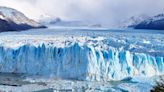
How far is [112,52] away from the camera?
25953 mm

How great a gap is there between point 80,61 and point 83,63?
31 cm

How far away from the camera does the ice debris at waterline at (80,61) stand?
993 inches

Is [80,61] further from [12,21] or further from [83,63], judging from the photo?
[12,21]

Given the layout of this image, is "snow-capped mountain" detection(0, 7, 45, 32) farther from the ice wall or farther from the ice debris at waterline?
the ice wall

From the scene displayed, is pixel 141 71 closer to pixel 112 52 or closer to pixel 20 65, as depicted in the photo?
pixel 112 52

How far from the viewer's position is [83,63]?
2547cm

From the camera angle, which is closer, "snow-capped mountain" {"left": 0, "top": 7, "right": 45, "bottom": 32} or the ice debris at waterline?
the ice debris at waterline

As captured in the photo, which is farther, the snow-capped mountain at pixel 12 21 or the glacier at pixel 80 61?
the snow-capped mountain at pixel 12 21

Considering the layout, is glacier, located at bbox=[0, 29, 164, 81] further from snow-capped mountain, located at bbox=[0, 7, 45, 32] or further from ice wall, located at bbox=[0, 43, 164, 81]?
snow-capped mountain, located at bbox=[0, 7, 45, 32]

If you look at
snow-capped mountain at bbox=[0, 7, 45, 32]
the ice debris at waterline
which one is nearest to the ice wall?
the ice debris at waterline

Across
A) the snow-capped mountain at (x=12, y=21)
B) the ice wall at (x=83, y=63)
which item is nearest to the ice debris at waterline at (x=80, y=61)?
the ice wall at (x=83, y=63)

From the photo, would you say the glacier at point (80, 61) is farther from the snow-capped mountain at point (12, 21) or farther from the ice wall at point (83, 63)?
the snow-capped mountain at point (12, 21)

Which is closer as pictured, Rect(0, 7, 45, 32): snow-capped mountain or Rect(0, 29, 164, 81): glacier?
Rect(0, 29, 164, 81): glacier

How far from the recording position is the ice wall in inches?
992
